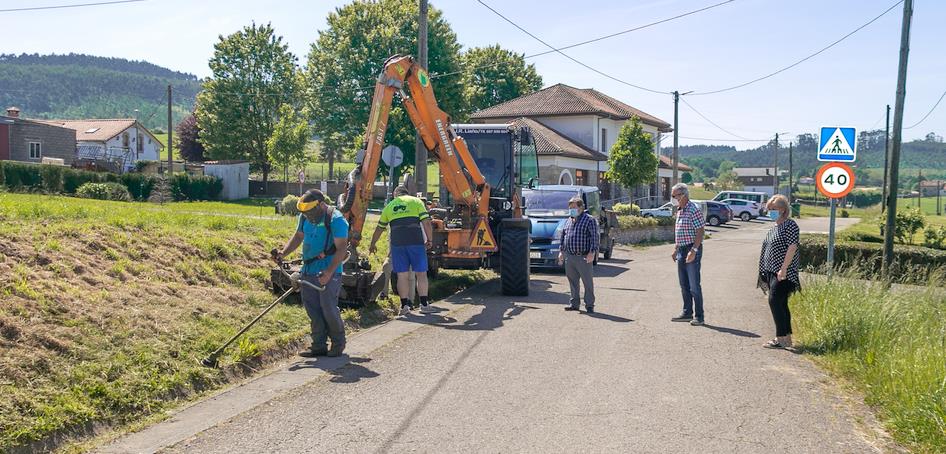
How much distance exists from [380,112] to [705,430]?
7.50 meters

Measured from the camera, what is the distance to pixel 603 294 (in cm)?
1522

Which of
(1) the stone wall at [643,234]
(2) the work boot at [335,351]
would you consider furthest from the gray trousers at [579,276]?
(1) the stone wall at [643,234]

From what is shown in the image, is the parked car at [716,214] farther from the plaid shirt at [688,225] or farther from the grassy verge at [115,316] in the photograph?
the grassy verge at [115,316]

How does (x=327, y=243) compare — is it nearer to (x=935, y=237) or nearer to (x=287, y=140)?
(x=935, y=237)

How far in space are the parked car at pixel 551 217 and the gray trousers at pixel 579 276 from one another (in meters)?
4.06

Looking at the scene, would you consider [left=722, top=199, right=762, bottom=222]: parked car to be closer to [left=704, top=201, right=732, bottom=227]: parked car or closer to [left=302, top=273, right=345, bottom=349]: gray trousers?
[left=704, top=201, right=732, bottom=227]: parked car

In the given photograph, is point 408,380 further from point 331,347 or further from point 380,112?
point 380,112

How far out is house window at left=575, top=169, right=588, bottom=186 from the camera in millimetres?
49469

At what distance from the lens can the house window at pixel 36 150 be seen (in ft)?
173

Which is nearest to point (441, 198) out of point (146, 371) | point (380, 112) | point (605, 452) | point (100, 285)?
point (380, 112)

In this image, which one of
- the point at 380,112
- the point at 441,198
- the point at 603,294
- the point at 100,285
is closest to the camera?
the point at 100,285

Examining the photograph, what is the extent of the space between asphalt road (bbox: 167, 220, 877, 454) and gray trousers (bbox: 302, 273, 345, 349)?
17.5 inches

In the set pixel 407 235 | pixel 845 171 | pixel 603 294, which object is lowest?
pixel 603 294

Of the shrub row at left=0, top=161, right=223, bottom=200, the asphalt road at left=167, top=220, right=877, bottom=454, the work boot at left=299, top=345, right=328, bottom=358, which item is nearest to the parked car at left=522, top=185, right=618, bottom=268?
the asphalt road at left=167, top=220, right=877, bottom=454
